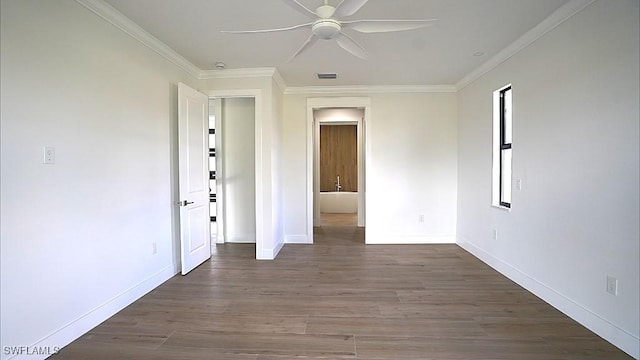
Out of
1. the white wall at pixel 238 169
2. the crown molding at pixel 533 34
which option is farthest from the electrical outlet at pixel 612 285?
the white wall at pixel 238 169

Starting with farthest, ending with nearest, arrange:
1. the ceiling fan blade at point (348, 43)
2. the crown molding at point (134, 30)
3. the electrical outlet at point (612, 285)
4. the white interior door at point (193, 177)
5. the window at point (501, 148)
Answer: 1. the window at point (501, 148)
2. the white interior door at point (193, 177)
3. the crown molding at point (134, 30)
4. the ceiling fan blade at point (348, 43)
5. the electrical outlet at point (612, 285)

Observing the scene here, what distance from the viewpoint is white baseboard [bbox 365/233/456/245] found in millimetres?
5418

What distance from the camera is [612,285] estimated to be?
2.35 metres

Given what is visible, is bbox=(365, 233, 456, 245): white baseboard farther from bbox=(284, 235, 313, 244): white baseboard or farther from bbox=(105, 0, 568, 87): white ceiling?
bbox=(105, 0, 568, 87): white ceiling

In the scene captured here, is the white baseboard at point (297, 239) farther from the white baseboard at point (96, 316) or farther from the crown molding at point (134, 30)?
the crown molding at point (134, 30)

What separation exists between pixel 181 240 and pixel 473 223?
396 cm

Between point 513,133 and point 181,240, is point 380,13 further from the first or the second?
point 181,240

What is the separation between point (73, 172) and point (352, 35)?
2701 millimetres

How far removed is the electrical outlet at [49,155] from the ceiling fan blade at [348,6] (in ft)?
6.93

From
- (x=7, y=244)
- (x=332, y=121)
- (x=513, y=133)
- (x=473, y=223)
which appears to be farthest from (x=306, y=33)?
(x=332, y=121)

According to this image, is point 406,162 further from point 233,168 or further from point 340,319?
point 340,319

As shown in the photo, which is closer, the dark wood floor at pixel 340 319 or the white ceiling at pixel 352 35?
the dark wood floor at pixel 340 319

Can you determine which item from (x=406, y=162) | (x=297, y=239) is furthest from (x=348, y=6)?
(x=297, y=239)

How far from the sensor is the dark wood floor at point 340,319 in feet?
7.40
